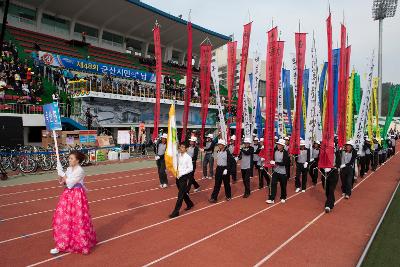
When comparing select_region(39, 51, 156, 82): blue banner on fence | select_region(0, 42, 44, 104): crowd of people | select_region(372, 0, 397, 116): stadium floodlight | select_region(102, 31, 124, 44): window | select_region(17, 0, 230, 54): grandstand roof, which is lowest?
select_region(0, 42, 44, 104): crowd of people

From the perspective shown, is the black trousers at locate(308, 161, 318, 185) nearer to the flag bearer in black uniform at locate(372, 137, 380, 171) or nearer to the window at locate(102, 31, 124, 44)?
the flag bearer in black uniform at locate(372, 137, 380, 171)

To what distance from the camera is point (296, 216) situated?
8.45 m

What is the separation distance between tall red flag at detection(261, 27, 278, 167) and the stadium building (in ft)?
24.7

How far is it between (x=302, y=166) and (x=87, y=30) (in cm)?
2967

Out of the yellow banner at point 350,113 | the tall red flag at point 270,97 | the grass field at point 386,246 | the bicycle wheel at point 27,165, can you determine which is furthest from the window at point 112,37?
the grass field at point 386,246

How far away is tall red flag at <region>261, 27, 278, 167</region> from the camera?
33.9 ft

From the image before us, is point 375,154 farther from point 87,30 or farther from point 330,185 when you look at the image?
point 87,30

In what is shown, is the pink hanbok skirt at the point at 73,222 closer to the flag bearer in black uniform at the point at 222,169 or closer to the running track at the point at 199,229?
the running track at the point at 199,229

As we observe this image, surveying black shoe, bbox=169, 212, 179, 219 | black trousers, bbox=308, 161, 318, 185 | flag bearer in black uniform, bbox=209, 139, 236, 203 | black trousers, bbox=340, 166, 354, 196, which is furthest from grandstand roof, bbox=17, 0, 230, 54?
black shoe, bbox=169, 212, 179, 219

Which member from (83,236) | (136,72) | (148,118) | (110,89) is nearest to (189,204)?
(83,236)

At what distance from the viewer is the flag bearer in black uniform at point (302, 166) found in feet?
39.0

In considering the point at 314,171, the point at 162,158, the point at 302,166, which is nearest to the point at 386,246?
the point at 302,166

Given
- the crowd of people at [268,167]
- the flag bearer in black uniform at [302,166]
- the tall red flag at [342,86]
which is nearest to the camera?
the crowd of people at [268,167]

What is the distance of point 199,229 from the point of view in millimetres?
7266
